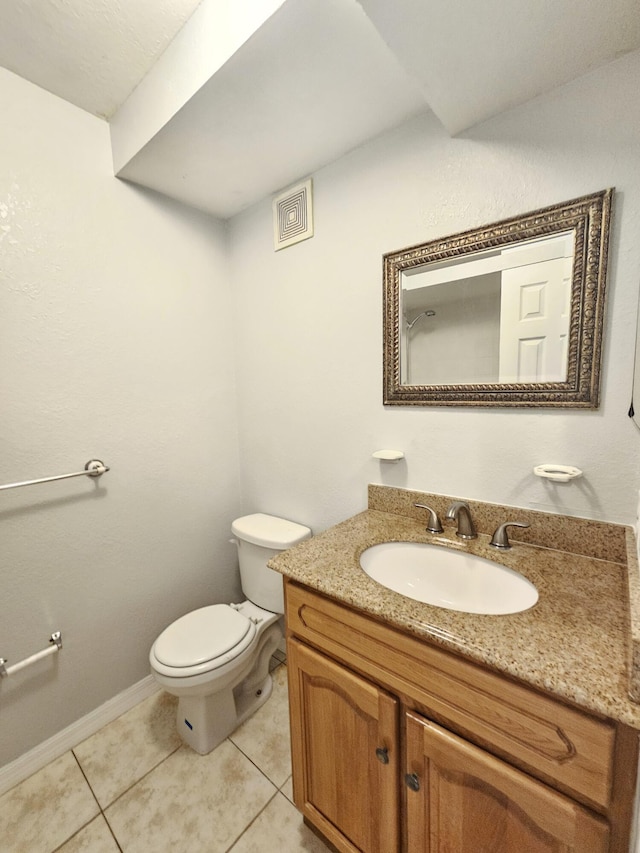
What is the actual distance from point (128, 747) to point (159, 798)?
0.27 m

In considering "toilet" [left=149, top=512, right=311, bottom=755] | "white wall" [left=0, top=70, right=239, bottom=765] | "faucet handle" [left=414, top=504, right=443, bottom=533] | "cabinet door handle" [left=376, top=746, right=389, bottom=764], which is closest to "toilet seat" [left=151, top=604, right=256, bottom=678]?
"toilet" [left=149, top=512, right=311, bottom=755]

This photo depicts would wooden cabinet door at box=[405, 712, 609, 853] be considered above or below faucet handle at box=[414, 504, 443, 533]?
below

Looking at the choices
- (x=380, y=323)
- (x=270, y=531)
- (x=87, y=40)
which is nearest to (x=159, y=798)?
(x=270, y=531)

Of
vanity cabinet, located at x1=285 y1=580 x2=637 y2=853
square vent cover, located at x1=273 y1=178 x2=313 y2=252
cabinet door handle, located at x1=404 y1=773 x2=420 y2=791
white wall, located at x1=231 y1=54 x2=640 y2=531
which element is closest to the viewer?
vanity cabinet, located at x1=285 y1=580 x2=637 y2=853

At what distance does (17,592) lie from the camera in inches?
46.2

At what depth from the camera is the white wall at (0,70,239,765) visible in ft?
3.77

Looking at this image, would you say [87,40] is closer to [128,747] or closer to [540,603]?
[540,603]

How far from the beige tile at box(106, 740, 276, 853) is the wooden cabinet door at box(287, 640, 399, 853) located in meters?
0.28

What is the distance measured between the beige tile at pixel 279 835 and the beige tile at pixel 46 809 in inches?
20.5

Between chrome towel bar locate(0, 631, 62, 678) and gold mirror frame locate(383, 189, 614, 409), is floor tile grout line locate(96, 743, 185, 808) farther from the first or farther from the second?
gold mirror frame locate(383, 189, 614, 409)

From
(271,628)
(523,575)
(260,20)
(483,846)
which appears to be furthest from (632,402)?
(271,628)

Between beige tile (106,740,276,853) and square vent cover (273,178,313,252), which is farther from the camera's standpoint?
square vent cover (273,178,313,252)

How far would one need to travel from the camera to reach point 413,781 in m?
0.71

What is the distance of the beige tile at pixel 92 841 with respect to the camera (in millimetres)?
992
